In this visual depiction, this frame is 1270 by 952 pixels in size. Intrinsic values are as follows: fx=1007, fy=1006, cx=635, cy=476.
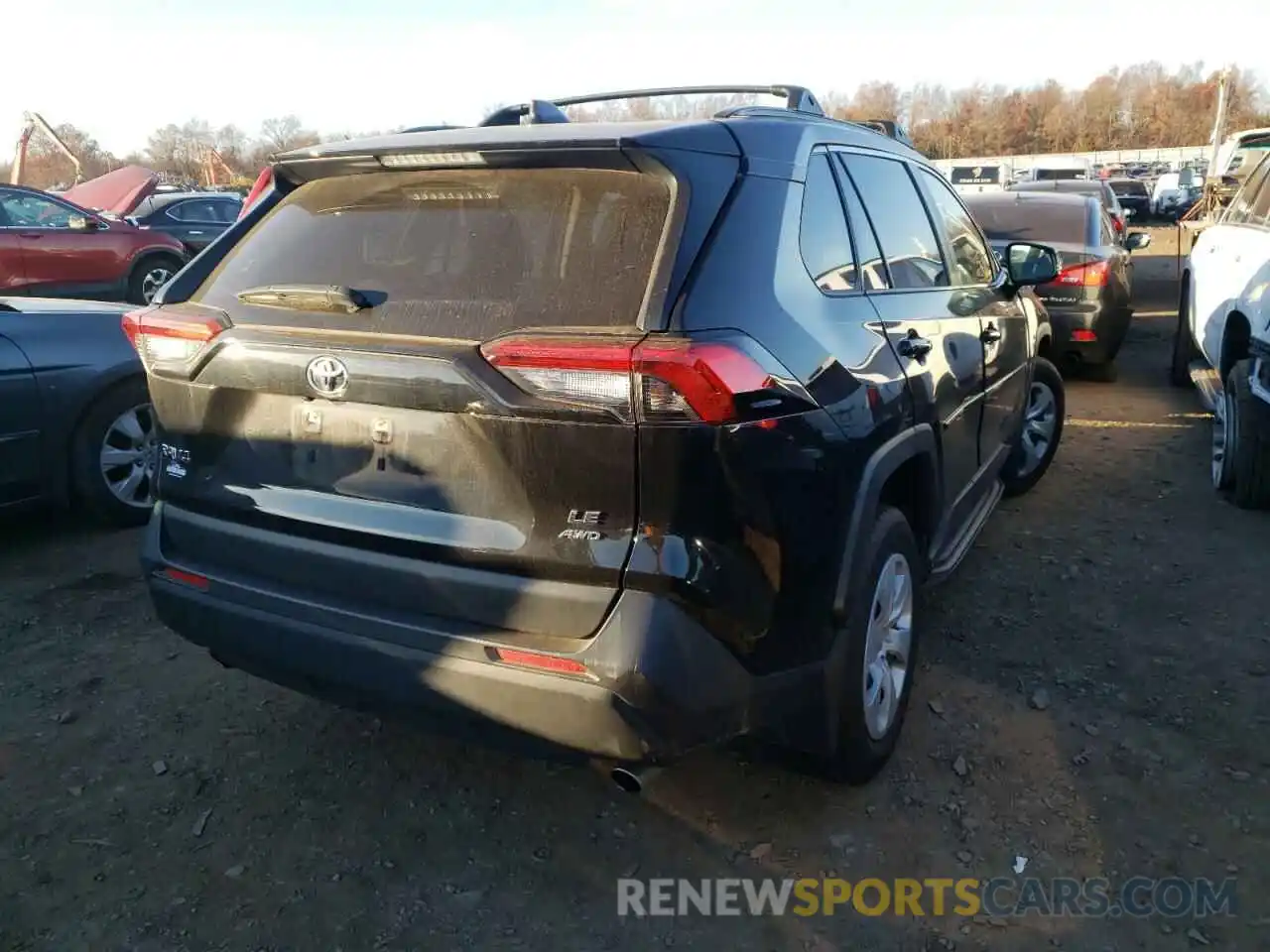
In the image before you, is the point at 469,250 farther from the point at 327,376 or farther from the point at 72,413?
the point at 72,413

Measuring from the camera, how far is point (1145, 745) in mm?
3148

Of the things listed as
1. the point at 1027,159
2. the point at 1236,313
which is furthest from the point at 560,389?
the point at 1027,159

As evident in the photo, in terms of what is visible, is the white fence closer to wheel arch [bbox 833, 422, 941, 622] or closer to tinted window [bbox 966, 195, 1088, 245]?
tinted window [bbox 966, 195, 1088, 245]

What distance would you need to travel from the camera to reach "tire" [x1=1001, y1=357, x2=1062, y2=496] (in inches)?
220

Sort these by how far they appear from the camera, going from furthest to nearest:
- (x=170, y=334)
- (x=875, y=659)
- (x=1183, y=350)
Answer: (x=1183, y=350) < (x=875, y=659) < (x=170, y=334)

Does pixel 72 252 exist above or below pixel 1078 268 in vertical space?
above

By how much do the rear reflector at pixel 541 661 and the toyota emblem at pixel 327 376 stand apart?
2.36 ft

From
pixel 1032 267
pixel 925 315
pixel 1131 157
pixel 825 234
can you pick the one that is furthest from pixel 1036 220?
pixel 1131 157

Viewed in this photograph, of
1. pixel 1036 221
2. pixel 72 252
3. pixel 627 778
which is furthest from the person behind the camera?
pixel 72 252

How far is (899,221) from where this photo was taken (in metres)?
3.45

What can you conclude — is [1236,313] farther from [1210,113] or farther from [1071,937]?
[1210,113]

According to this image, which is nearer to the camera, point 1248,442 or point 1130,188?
point 1248,442

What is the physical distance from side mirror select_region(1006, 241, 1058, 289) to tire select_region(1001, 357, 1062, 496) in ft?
3.32

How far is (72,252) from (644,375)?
11.4 meters
